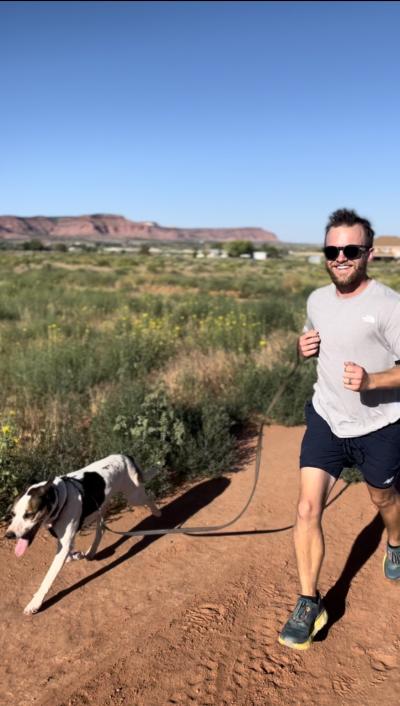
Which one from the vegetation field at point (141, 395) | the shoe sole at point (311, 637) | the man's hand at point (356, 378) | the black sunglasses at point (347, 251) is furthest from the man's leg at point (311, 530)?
the vegetation field at point (141, 395)

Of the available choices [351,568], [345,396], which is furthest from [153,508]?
[345,396]

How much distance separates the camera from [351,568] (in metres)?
3.63

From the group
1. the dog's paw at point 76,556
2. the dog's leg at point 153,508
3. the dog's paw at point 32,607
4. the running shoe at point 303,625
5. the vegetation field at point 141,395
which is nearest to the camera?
the running shoe at point 303,625

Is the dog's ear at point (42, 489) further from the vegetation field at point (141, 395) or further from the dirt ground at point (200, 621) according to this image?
the vegetation field at point (141, 395)

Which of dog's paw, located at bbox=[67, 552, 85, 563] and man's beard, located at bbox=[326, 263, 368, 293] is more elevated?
man's beard, located at bbox=[326, 263, 368, 293]

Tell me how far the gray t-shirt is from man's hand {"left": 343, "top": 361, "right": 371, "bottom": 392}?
22cm

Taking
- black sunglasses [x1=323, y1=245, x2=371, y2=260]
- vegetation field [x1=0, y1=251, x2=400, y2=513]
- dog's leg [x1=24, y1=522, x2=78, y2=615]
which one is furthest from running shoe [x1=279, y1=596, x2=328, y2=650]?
vegetation field [x1=0, y1=251, x2=400, y2=513]

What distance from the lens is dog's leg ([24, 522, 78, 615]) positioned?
3.15 meters

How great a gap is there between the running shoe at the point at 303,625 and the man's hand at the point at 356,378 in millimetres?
1206

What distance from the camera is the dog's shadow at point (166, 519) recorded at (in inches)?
138

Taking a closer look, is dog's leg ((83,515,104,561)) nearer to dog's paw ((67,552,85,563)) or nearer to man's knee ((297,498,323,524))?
dog's paw ((67,552,85,563))

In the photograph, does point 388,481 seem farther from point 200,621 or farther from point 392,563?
point 200,621

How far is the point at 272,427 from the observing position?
6309mm

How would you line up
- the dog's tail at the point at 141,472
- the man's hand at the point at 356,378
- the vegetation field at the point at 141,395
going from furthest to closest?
the vegetation field at the point at 141,395, the dog's tail at the point at 141,472, the man's hand at the point at 356,378
